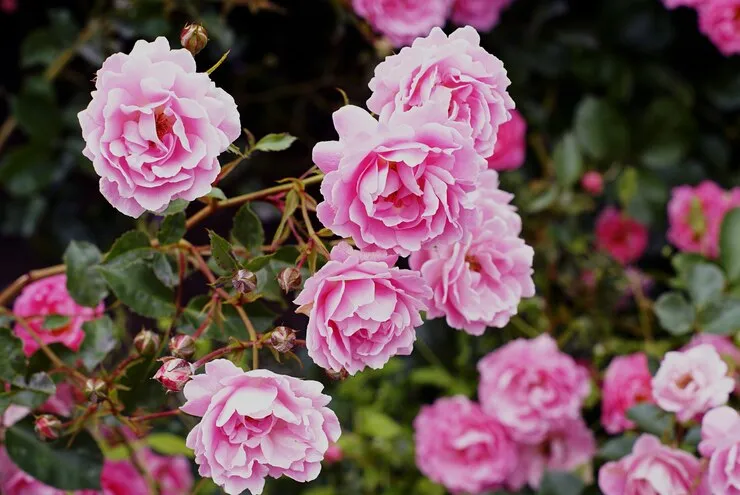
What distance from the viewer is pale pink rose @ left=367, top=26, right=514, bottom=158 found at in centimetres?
65

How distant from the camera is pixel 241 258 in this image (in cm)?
76

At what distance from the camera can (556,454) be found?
118 centimetres

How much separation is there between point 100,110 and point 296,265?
0.17 meters

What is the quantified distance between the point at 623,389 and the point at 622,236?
405 millimetres

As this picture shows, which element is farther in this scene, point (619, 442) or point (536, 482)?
point (536, 482)

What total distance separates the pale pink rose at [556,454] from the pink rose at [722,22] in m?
0.56

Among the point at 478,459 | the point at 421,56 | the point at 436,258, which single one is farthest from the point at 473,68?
the point at 478,459

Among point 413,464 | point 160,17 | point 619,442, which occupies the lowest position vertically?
point 413,464

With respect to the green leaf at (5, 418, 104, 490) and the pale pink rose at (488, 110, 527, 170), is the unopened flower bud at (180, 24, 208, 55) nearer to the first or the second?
the green leaf at (5, 418, 104, 490)

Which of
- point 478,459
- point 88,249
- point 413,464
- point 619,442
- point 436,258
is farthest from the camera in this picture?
point 413,464

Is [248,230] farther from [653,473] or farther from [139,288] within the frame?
[653,473]

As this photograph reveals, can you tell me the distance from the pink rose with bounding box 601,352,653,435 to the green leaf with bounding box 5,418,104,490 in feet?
1.97

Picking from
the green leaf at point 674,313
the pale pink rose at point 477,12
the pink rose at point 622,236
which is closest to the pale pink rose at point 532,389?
the green leaf at point 674,313

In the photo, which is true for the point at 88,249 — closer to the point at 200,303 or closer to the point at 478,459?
the point at 200,303
